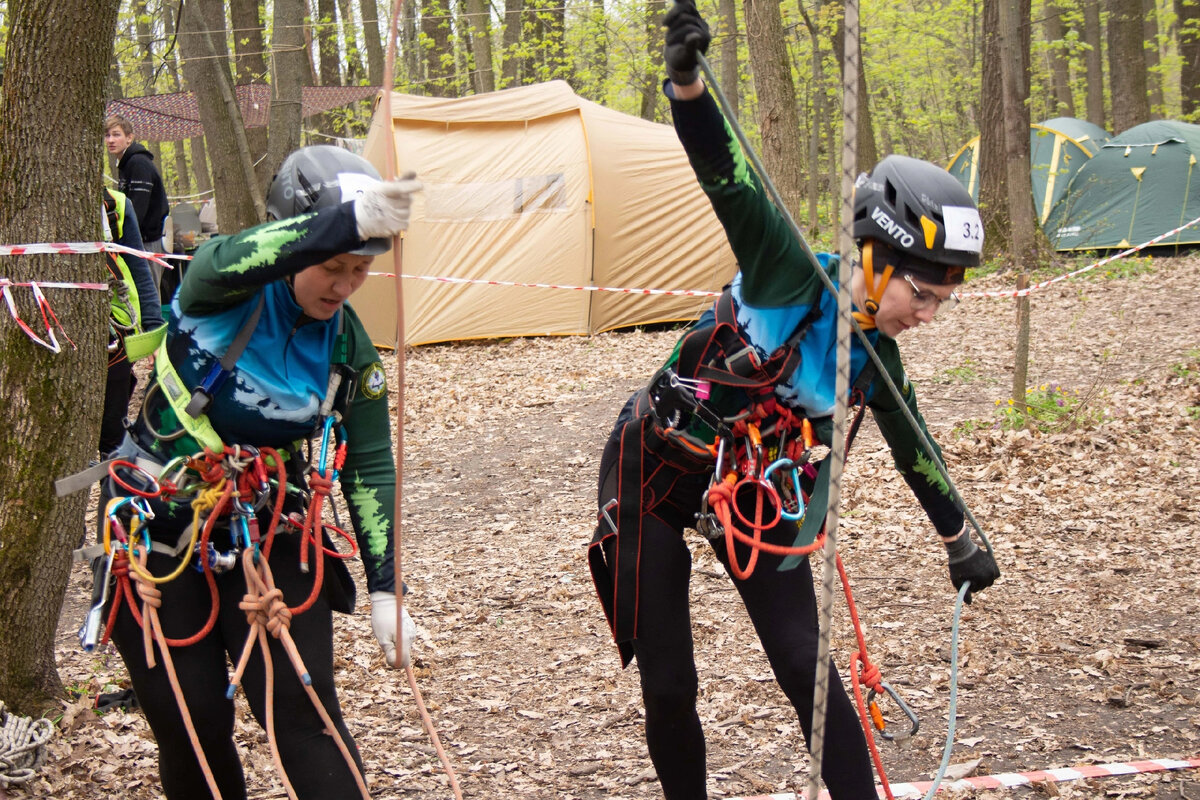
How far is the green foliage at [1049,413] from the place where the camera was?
700 centimetres

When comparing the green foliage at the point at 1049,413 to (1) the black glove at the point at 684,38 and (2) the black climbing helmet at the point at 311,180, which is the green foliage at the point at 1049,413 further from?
(2) the black climbing helmet at the point at 311,180

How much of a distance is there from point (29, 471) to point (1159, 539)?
5.36m

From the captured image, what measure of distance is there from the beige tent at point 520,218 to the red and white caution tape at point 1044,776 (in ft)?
30.9

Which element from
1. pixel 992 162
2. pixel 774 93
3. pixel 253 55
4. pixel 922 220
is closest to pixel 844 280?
pixel 922 220

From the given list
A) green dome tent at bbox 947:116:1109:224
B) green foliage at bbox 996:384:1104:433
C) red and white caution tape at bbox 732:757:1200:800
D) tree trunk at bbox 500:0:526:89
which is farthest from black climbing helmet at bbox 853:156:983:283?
tree trunk at bbox 500:0:526:89

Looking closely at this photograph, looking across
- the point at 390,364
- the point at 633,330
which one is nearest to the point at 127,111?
the point at 390,364

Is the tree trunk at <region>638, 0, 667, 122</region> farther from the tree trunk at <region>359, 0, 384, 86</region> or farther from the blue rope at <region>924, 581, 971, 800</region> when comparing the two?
the blue rope at <region>924, 581, 971, 800</region>

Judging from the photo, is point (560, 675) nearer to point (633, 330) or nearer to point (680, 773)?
point (680, 773)

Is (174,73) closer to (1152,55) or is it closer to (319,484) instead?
(1152,55)

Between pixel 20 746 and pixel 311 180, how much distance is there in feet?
7.50

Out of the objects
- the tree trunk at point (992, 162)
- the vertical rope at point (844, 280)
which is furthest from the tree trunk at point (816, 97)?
the vertical rope at point (844, 280)

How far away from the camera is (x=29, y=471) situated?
11.5 ft

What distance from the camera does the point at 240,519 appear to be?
246 cm

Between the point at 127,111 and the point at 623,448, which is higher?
the point at 127,111
